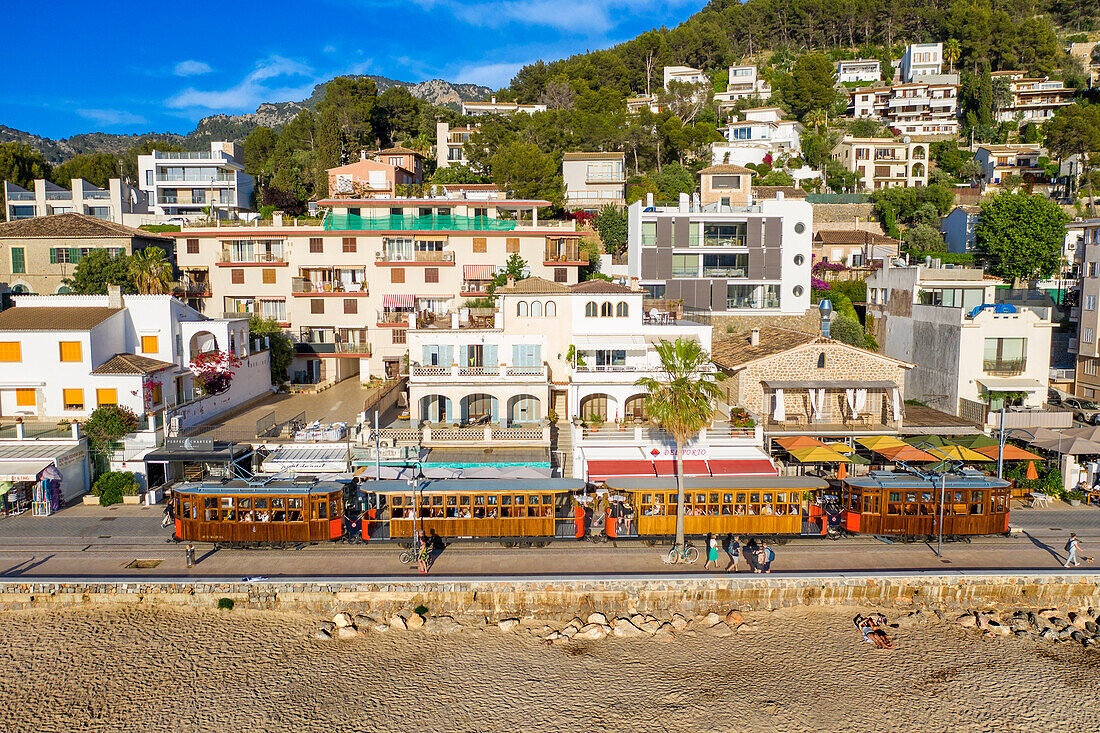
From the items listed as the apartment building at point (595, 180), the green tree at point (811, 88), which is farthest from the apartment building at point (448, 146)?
the green tree at point (811, 88)

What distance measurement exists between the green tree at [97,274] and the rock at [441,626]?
125 ft

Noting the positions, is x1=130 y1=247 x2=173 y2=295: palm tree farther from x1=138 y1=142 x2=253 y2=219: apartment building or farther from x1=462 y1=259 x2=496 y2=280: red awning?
x1=138 y1=142 x2=253 y2=219: apartment building

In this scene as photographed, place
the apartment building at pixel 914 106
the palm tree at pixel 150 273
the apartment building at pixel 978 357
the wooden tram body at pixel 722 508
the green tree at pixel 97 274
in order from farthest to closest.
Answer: the apartment building at pixel 914 106, the green tree at pixel 97 274, the palm tree at pixel 150 273, the apartment building at pixel 978 357, the wooden tram body at pixel 722 508

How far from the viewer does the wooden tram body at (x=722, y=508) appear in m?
27.7

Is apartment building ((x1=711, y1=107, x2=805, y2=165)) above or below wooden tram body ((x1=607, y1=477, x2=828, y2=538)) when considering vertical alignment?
above

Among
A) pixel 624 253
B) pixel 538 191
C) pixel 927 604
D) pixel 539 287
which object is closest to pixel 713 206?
pixel 624 253

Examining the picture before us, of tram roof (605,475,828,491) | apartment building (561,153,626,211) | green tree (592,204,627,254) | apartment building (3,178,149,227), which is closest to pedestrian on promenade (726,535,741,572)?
tram roof (605,475,828,491)

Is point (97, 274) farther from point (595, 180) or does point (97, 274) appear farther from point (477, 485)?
point (595, 180)

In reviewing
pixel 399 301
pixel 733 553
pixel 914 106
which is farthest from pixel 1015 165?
pixel 733 553

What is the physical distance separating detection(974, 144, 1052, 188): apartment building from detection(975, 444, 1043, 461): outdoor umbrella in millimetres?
70089

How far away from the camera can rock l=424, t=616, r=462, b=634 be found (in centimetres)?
2414

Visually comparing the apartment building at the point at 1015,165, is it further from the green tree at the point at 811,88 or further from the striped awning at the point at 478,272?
the striped awning at the point at 478,272

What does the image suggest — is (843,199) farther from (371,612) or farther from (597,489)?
(371,612)

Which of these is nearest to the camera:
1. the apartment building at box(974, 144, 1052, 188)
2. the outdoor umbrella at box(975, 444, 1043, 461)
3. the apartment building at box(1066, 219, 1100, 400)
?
the outdoor umbrella at box(975, 444, 1043, 461)
